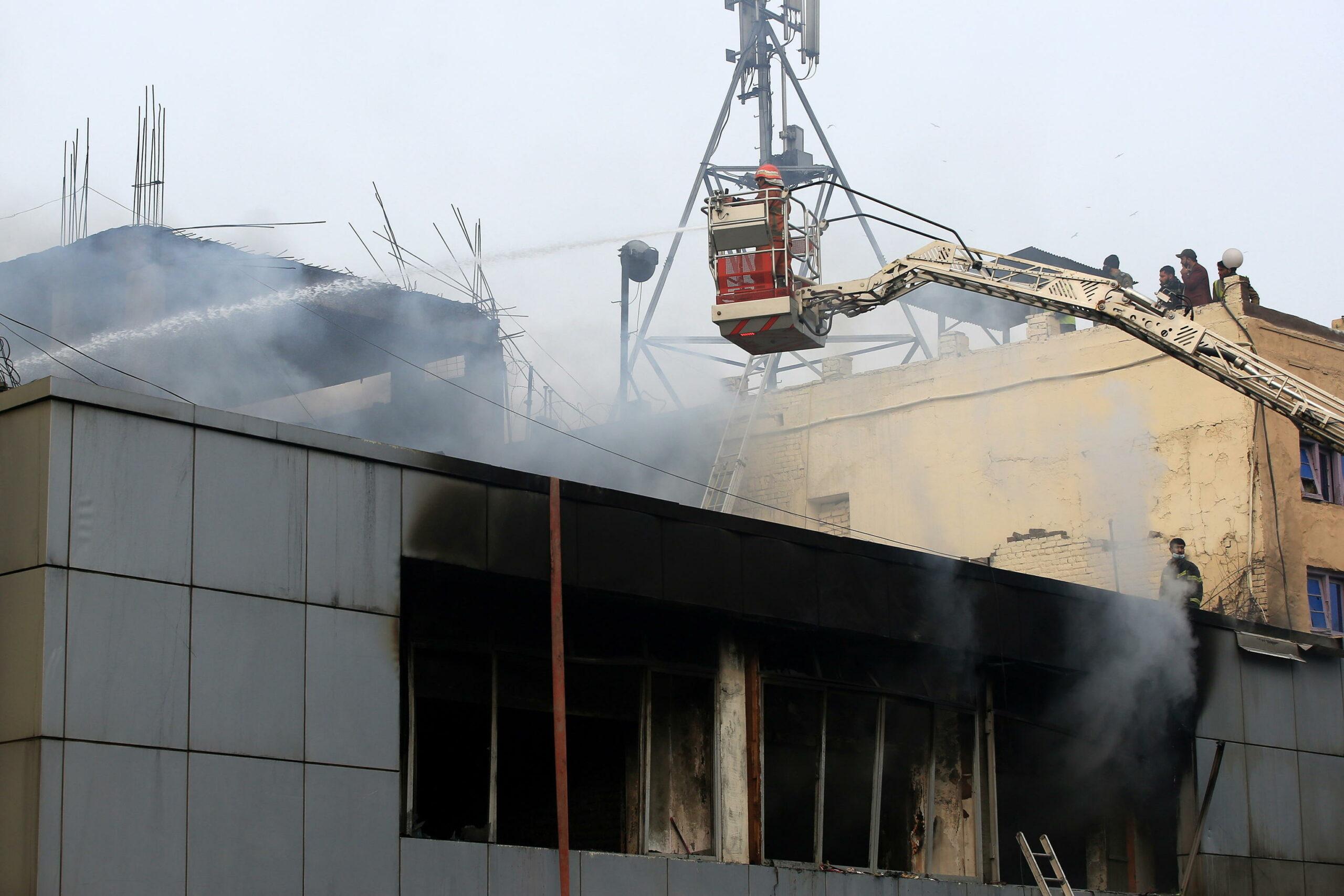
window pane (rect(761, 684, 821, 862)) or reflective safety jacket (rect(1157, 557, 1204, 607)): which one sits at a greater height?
reflective safety jacket (rect(1157, 557, 1204, 607))

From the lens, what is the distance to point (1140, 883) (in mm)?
20281

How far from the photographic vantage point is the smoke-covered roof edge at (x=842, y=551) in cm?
1152

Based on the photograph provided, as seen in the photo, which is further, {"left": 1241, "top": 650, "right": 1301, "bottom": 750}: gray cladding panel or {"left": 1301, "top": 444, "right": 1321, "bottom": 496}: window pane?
{"left": 1301, "top": 444, "right": 1321, "bottom": 496}: window pane

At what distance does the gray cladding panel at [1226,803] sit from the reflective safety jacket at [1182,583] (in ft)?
6.39

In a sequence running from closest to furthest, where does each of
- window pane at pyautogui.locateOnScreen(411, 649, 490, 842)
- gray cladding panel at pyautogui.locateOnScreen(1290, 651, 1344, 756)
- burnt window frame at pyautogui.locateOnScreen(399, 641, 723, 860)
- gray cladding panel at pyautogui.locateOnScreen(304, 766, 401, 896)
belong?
gray cladding panel at pyautogui.locateOnScreen(304, 766, 401, 896), burnt window frame at pyautogui.locateOnScreen(399, 641, 723, 860), window pane at pyautogui.locateOnScreen(411, 649, 490, 842), gray cladding panel at pyautogui.locateOnScreen(1290, 651, 1344, 756)

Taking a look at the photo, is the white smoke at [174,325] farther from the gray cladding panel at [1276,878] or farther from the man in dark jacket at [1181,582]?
the gray cladding panel at [1276,878]

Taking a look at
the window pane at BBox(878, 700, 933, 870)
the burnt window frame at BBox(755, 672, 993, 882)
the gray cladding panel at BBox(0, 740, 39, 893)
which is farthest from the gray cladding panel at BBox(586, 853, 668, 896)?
the gray cladding panel at BBox(0, 740, 39, 893)

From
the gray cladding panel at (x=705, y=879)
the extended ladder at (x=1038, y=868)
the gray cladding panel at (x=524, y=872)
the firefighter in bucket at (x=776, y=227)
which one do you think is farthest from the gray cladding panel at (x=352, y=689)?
the extended ladder at (x=1038, y=868)

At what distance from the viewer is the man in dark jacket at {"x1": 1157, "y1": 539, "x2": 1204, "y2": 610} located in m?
20.8

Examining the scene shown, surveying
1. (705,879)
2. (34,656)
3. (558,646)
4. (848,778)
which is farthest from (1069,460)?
(34,656)

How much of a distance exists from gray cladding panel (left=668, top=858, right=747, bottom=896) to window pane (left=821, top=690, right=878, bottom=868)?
1.89 m

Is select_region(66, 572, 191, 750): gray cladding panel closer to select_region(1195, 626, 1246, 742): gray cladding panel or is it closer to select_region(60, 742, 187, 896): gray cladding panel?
select_region(60, 742, 187, 896): gray cladding panel

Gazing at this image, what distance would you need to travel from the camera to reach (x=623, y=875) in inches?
563

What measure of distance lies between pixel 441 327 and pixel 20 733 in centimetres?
2298
